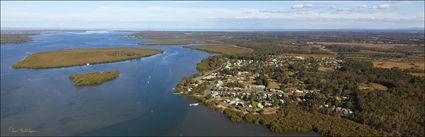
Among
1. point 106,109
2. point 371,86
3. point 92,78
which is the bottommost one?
point 106,109

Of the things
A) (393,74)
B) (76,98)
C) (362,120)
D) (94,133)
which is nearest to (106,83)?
(76,98)

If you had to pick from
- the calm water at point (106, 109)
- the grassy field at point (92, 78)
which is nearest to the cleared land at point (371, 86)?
the calm water at point (106, 109)

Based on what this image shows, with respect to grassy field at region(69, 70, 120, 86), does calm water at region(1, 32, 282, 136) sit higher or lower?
lower

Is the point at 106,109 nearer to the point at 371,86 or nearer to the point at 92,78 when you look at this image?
the point at 92,78

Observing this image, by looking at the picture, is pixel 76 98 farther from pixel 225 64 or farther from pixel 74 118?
pixel 225 64

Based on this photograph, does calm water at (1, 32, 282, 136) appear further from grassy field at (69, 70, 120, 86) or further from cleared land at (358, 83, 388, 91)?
cleared land at (358, 83, 388, 91)

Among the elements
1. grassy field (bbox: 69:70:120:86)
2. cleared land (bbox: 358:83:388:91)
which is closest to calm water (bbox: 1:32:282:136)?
grassy field (bbox: 69:70:120:86)

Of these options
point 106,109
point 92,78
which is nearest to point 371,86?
point 106,109

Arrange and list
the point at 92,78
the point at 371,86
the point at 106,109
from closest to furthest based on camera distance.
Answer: the point at 106,109
the point at 371,86
the point at 92,78

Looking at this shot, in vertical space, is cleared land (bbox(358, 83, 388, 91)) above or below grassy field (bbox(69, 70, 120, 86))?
below

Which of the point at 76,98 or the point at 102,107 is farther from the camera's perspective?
the point at 76,98

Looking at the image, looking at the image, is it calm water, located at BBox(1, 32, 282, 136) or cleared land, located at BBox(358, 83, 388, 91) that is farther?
cleared land, located at BBox(358, 83, 388, 91)
